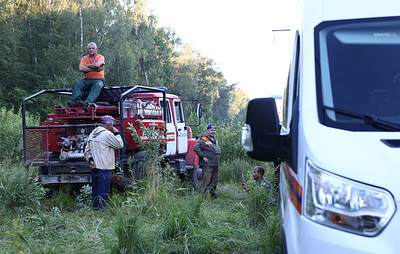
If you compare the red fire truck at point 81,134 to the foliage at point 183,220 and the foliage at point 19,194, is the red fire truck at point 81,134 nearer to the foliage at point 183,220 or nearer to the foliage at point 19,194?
→ the foliage at point 19,194

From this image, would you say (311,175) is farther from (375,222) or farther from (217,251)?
(217,251)

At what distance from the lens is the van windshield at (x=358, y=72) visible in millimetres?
2445

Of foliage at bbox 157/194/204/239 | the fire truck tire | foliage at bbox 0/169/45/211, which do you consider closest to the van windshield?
foliage at bbox 157/194/204/239

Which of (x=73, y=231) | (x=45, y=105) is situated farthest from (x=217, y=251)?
(x=45, y=105)

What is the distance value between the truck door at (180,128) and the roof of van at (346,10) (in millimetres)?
7906

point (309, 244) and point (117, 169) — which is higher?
point (309, 244)

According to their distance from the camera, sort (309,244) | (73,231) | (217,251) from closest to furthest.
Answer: (309,244)
(217,251)
(73,231)

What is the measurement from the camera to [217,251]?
185 inches

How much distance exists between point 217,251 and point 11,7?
36.7 metres

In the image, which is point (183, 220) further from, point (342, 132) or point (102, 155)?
point (342, 132)

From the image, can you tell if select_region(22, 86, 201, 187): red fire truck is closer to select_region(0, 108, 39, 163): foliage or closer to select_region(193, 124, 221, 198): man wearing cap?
select_region(193, 124, 221, 198): man wearing cap

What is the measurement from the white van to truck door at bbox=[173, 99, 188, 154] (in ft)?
24.5

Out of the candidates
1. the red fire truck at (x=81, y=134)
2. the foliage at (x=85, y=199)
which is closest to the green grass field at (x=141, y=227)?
the foliage at (x=85, y=199)

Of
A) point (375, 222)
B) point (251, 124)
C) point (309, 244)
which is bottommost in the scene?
point (309, 244)
